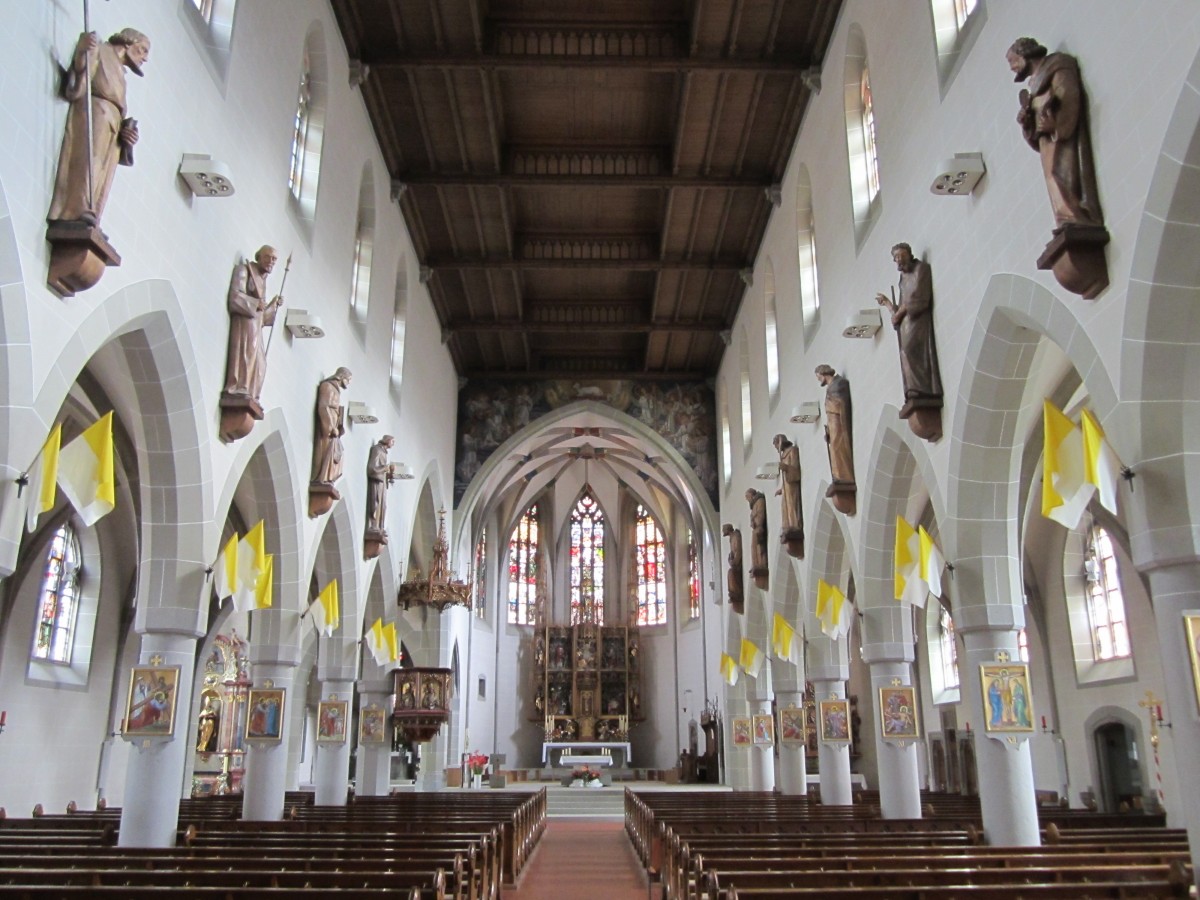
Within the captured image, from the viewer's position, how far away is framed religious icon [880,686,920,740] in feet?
42.9

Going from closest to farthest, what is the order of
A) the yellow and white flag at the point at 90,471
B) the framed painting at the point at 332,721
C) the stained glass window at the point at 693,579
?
1. the yellow and white flag at the point at 90,471
2. the framed painting at the point at 332,721
3. the stained glass window at the point at 693,579

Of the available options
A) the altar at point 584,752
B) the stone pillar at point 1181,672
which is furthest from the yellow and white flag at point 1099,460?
the altar at point 584,752

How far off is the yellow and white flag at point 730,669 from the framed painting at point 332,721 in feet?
33.1

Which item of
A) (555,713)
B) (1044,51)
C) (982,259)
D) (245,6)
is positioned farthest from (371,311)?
(555,713)

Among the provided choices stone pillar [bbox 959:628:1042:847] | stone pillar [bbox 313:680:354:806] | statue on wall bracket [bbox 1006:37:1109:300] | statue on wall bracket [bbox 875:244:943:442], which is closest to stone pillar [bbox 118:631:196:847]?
stone pillar [bbox 313:680:354:806]

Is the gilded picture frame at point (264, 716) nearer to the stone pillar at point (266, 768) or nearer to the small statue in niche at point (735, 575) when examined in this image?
the stone pillar at point (266, 768)

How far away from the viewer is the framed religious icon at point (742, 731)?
75.1 feet

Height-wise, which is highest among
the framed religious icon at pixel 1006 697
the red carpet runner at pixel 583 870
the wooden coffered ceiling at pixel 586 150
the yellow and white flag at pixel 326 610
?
the wooden coffered ceiling at pixel 586 150

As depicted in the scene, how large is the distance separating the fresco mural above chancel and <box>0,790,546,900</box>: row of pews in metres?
15.2

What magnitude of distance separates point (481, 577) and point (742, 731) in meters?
14.9

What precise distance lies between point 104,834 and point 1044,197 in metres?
10.5

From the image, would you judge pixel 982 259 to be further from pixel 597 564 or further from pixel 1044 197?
pixel 597 564

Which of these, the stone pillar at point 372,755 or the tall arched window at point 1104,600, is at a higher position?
the tall arched window at point 1104,600

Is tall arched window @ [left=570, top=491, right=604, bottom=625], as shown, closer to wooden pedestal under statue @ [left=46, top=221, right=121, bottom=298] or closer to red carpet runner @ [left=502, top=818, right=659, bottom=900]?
red carpet runner @ [left=502, top=818, right=659, bottom=900]
